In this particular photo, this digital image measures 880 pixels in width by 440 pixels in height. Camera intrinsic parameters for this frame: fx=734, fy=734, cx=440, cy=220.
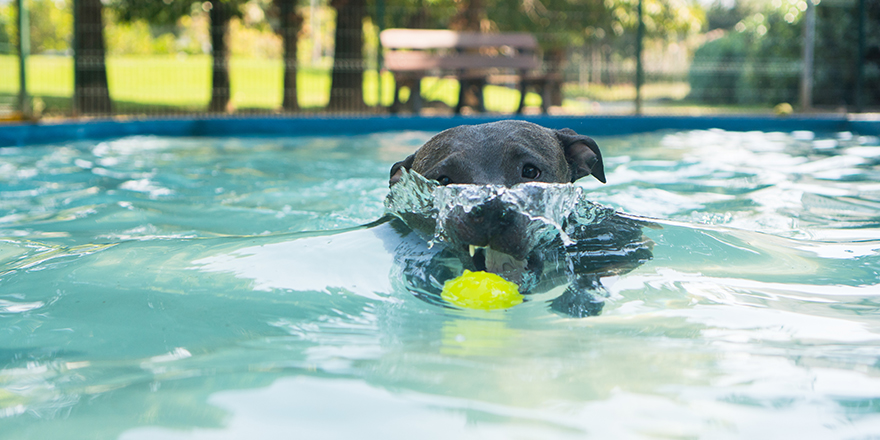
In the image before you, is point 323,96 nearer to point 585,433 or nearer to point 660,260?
point 660,260

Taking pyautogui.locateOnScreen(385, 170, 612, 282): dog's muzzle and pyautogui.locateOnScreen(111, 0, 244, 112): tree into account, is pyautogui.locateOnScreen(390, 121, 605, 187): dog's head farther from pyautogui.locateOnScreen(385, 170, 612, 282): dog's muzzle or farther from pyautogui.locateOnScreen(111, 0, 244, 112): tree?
pyautogui.locateOnScreen(111, 0, 244, 112): tree

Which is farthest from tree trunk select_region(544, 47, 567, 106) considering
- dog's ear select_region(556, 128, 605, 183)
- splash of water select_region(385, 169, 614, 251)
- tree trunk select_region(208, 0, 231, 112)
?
splash of water select_region(385, 169, 614, 251)

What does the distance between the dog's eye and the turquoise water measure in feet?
2.13

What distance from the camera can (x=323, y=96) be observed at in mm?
16938

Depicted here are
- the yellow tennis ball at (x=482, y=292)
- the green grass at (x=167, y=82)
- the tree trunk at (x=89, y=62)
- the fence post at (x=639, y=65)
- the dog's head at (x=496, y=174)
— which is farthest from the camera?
the fence post at (x=639, y=65)

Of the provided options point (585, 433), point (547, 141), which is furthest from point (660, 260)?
point (585, 433)

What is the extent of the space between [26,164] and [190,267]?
5966mm

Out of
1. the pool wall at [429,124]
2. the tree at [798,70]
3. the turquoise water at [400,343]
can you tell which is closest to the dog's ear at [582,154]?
the turquoise water at [400,343]

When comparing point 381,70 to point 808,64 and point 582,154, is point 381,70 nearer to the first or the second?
point 808,64

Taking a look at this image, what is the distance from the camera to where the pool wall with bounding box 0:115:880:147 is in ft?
37.4

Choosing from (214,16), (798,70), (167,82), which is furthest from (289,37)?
(798,70)

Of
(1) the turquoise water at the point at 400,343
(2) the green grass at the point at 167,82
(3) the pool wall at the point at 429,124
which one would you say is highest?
(2) the green grass at the point at 167,82

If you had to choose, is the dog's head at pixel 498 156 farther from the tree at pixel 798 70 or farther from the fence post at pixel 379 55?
the tree at pixel 798 70

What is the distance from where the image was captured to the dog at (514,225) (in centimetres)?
279
